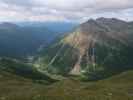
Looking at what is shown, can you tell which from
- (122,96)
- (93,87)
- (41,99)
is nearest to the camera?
(41,99)

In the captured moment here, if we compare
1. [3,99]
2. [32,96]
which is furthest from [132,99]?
[3,99]

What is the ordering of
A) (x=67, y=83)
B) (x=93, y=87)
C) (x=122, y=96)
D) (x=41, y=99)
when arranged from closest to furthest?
(x=41, y=99) → (x=122, y=96) → (x=93, y=87) → (x=67, y=83)

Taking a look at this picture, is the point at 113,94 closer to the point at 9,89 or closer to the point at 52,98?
the point at 52,98

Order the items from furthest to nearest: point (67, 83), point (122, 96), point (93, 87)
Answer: point (67, 83) < point (93, 87) < point (122, 96)

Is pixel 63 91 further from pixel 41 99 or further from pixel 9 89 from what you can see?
pixel 9 89

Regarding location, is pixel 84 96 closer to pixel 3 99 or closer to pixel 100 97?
pixel 100 97

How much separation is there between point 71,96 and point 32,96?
715 inches

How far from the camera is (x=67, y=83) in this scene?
184375 mm

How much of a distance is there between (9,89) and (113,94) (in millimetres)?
65698

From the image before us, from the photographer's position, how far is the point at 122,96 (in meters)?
136

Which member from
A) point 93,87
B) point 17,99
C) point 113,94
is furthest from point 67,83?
point 17,99

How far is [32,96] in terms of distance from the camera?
131500 mm

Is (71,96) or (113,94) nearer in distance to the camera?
(71,96)

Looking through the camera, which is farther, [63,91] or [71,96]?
[63,91]
